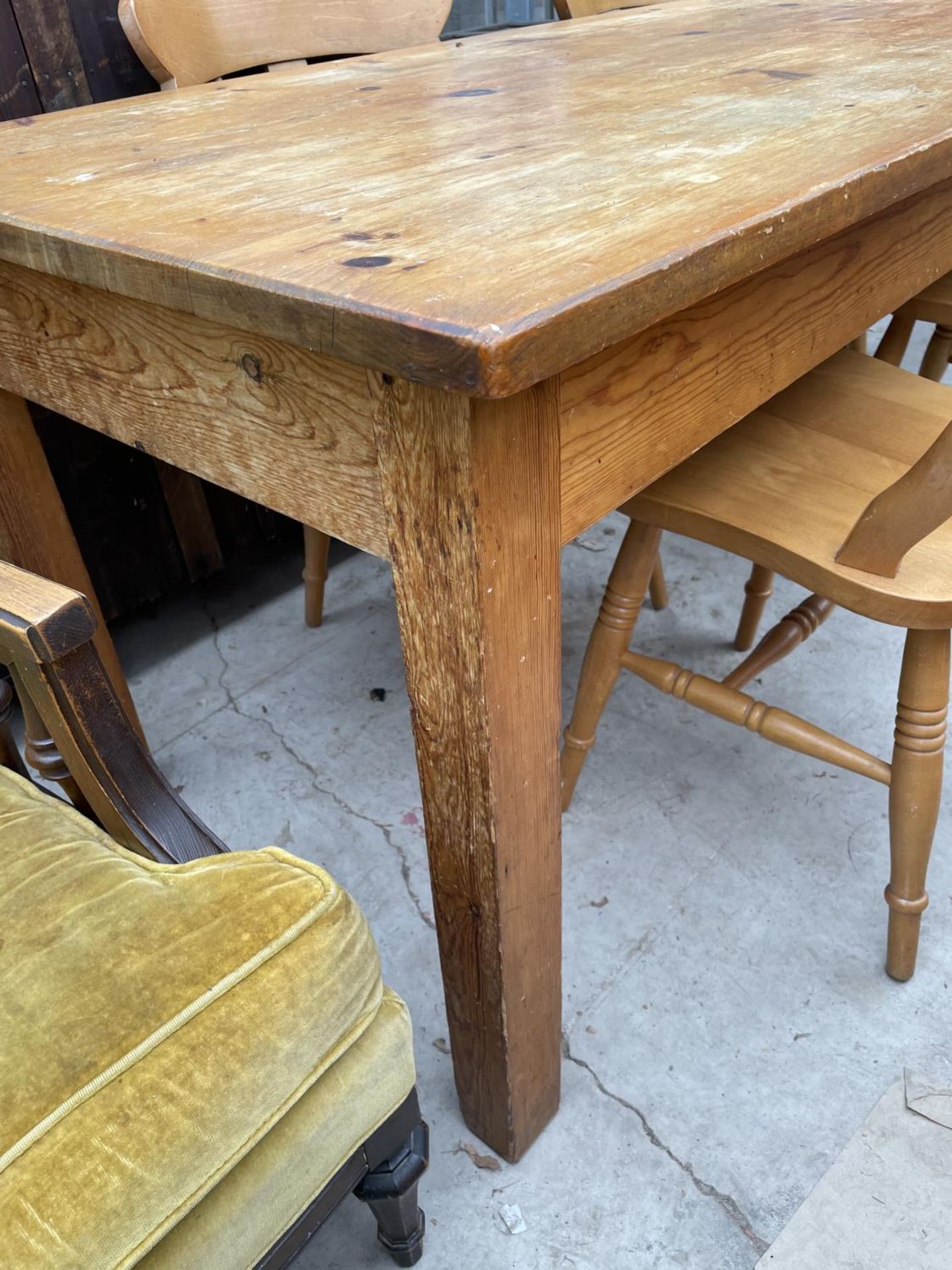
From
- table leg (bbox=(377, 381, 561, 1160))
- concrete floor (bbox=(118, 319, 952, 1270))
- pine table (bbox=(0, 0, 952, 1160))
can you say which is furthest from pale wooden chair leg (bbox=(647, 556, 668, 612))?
table leg (bbox=(377, 381, 561, 1160))

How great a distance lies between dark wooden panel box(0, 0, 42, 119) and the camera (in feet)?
4.17

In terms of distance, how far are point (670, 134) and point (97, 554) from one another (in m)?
1.16

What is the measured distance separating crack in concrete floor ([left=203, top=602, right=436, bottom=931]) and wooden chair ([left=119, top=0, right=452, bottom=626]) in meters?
0.26

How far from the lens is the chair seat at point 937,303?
147 cm

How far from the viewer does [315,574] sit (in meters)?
1.70

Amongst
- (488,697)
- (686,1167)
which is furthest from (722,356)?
(686,1167)

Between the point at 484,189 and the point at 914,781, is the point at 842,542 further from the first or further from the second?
the point at 484,189

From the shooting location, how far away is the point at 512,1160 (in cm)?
98

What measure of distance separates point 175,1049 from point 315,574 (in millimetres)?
1200

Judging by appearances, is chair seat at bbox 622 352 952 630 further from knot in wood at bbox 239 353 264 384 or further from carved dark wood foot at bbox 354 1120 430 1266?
carved dark wood foot at bbox 354 1120 430 1266

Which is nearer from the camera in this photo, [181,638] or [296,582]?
[181,638]

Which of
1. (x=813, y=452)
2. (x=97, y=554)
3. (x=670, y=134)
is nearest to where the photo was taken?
(x=670, y=134)

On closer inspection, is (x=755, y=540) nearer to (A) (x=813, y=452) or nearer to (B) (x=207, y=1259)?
(A) (x=813, y=452)

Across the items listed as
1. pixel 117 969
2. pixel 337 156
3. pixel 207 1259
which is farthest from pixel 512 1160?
pixel 337 156
